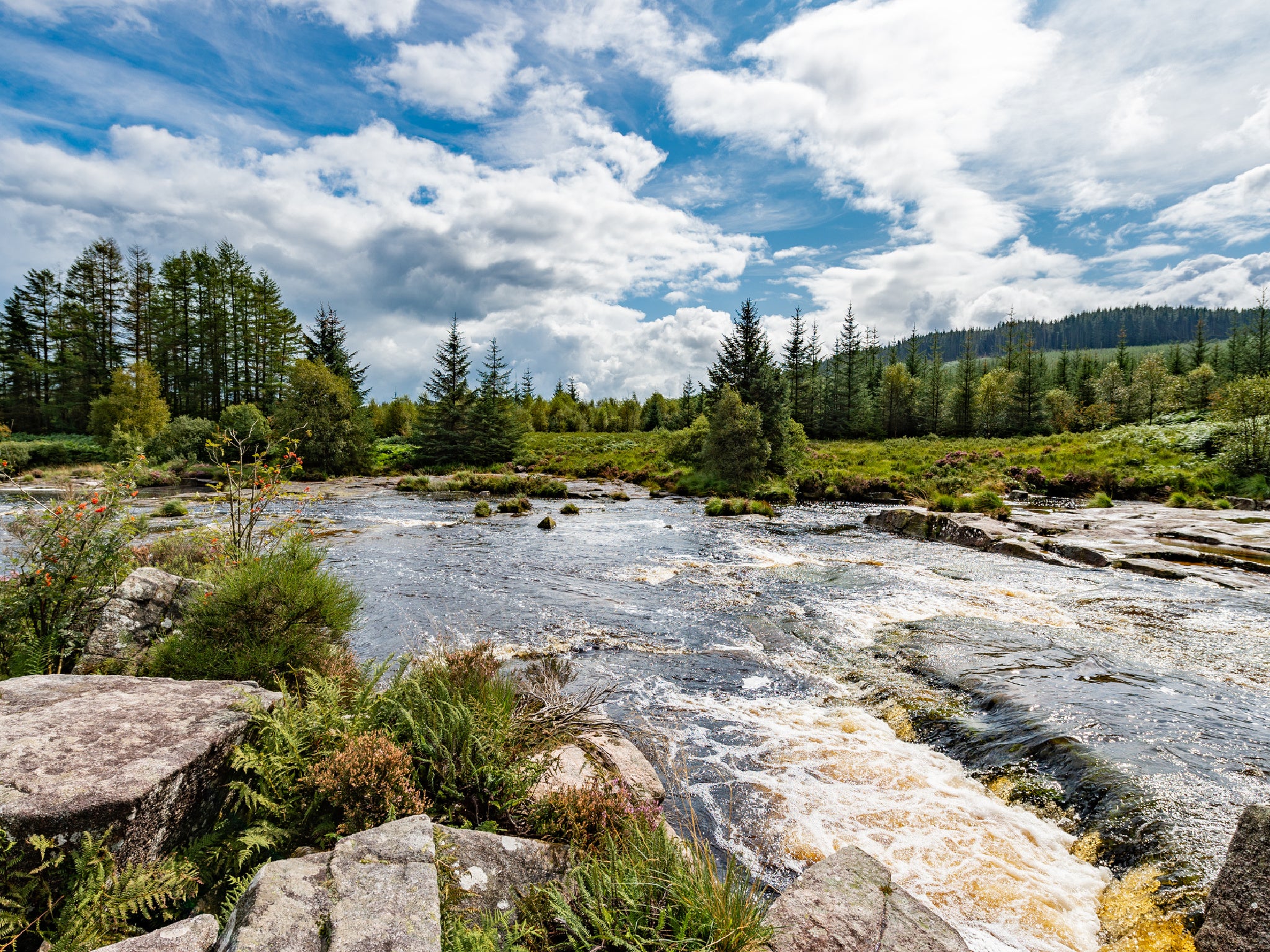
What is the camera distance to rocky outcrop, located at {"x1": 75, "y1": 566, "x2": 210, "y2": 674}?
5.42 meters

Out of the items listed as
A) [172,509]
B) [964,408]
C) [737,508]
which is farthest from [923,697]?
[964,408]

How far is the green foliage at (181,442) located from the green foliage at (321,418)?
179 inches

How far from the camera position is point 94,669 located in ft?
17.3

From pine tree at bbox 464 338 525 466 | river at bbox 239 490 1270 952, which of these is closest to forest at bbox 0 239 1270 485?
pine tree at bbox 464 338 525 466

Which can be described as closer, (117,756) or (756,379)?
(117,756)

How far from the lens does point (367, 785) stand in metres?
3.57

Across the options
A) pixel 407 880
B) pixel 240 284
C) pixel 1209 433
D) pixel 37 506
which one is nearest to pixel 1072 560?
pixel 407 880

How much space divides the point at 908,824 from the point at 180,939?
16.9 feet

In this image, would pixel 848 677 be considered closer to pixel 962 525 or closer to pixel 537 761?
pixel 537 761

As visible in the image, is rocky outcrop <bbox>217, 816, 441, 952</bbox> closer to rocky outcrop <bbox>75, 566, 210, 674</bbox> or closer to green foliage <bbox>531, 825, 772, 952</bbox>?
green foliage <bbox>531, 825, 772, 952</bbox>

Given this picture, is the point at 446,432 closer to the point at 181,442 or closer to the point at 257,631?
the point at 181,442

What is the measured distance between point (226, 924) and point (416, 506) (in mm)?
25228

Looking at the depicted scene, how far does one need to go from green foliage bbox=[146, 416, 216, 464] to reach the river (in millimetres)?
29826

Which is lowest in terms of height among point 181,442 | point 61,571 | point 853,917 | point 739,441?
point 853,917
